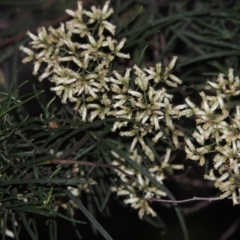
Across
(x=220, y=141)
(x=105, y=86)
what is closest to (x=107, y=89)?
(x=105, y=86)

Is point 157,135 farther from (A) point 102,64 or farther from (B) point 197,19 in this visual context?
(B) point 197,19

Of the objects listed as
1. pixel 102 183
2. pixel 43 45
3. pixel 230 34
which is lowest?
pixel 102 183

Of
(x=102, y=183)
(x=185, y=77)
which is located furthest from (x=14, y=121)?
(x=185, y=77)

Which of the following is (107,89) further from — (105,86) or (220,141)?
(220,141)

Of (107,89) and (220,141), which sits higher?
(107,89)

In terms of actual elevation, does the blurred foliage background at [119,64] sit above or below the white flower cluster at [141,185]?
above

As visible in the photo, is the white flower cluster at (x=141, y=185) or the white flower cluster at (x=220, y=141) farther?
the white flower cluster at (x=141, y=185)

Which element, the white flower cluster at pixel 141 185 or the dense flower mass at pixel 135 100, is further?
the white flower cluster at pixel 141 185

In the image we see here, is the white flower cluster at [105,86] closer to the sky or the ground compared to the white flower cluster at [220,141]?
closer to the sky

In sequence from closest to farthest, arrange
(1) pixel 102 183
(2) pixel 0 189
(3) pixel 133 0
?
(2) pixel 0 189
(1) pixel 102 183
(3) pixel 133 0

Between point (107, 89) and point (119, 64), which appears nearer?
point (107, 89)

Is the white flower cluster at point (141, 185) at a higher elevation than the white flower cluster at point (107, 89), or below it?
below
